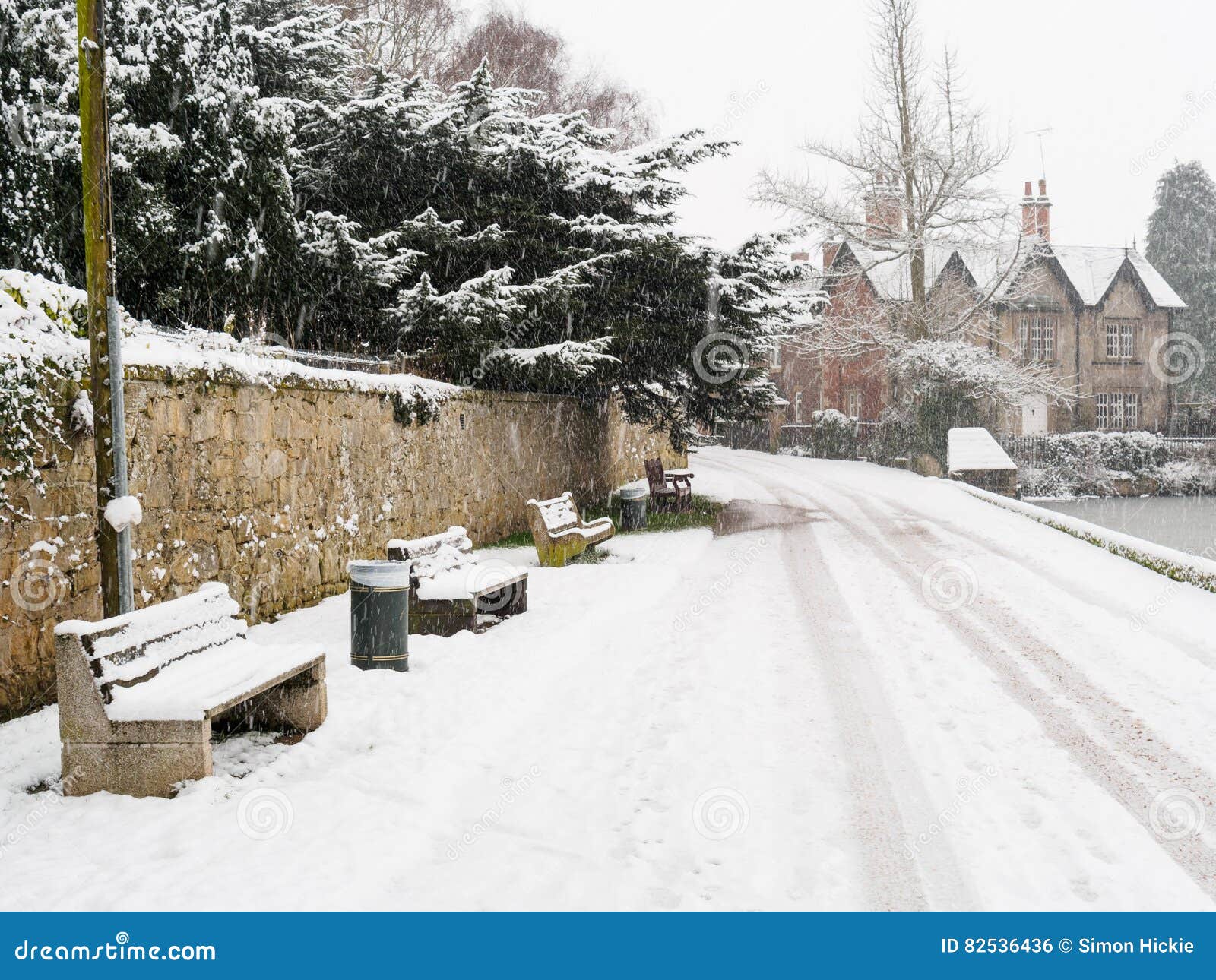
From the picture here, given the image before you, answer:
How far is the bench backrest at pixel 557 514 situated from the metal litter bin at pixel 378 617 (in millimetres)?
4486

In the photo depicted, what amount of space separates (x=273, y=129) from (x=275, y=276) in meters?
1.73

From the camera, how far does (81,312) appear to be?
19.7 ft

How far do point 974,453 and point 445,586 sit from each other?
62.2 ft

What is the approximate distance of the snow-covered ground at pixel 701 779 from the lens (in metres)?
3.41

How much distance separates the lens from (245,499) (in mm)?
7531

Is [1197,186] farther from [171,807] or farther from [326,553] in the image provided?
[171,807]
